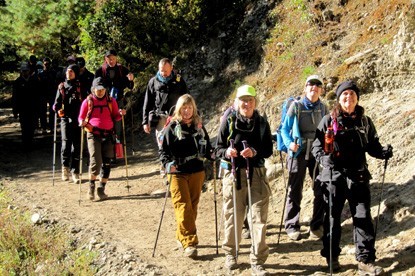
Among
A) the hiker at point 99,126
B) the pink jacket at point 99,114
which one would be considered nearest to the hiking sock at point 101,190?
the hiker at point 99,126

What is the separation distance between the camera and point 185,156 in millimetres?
7516

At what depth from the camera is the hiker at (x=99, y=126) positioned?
10.3 metres

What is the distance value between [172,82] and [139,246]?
128 inches

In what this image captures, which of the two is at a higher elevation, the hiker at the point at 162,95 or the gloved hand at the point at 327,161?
the hiker at the point at 162,95

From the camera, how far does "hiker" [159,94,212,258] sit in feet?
24.5

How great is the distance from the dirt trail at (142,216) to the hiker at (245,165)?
527 millimetres

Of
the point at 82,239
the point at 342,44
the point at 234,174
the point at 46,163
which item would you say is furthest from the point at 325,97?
the point at 46,163

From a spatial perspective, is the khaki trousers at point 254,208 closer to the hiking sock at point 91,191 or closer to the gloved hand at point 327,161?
the gloved hand at point 327,161

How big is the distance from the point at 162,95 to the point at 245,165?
3673mm

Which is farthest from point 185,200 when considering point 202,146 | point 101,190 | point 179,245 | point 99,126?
point 101,190

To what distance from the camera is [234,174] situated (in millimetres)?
6836

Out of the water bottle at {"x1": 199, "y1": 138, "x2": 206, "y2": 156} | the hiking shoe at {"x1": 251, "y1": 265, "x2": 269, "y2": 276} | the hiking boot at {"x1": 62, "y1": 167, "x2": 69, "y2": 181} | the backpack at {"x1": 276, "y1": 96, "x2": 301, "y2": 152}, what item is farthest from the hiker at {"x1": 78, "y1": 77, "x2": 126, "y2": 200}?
the hiking shoe at {"x1": 251, "y1": 265, "x2": 269, "y2": 276}

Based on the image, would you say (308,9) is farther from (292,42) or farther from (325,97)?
(325,97)

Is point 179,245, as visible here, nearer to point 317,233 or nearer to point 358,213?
point 317,233
